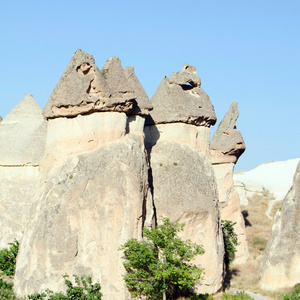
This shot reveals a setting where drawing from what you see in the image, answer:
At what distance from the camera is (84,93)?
1366 centimetres

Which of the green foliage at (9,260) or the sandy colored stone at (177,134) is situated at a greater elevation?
the sandy colored stone at (177,134)

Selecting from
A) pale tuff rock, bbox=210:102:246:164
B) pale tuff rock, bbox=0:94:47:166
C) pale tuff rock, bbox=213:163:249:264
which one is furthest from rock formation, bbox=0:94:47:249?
pale tuff rock, bbox=213:163:249:264

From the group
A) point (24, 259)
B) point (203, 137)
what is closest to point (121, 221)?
point (24, 259)

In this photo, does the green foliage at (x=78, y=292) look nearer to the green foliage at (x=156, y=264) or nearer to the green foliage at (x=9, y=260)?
the green foliage at (x=156, y=264)

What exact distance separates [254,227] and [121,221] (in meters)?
15.4

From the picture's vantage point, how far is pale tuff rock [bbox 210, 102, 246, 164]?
73.4 ft

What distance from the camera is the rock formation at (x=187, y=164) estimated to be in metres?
15.6

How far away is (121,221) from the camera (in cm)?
1316

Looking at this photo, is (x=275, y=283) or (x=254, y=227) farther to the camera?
(x=254, y=227)

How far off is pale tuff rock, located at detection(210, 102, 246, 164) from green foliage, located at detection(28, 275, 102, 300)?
11119 millimetres

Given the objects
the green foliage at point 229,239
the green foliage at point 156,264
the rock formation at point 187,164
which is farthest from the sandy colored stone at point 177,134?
the green foliage at point 229,239

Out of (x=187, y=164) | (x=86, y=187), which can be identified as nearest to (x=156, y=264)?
(x=86, y=187)

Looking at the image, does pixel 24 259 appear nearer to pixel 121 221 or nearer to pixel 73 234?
pixel 73 234

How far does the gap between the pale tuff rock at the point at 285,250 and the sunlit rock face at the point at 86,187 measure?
458 centimetres
